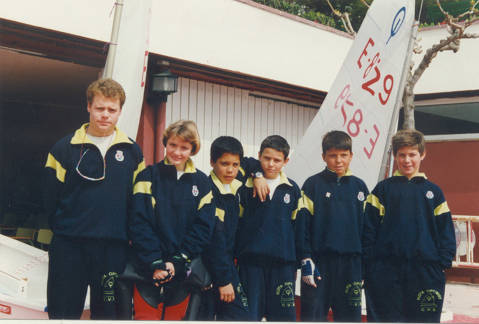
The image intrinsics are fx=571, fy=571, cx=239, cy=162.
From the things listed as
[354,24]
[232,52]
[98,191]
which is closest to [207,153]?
[232,52]

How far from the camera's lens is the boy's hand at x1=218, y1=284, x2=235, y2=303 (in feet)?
9.78

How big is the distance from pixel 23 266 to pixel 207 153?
3.33 metres

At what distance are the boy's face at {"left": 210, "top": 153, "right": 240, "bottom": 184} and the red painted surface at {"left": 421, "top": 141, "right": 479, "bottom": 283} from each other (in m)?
5.89

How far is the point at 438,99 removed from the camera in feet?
28.2

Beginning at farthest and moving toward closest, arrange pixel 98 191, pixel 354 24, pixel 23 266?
pixel 354 24 → pixel 23 266 → pixel 98 191

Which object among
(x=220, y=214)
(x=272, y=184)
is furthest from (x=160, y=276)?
(x=272, y=184)

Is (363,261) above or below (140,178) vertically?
below

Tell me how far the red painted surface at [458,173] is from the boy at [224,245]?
19.2ft

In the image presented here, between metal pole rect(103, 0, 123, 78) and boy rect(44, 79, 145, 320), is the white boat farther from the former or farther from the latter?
metal pole rect(103, 0, 123, 78)

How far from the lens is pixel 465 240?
755 centimetres

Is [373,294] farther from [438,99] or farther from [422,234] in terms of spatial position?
[438,99]

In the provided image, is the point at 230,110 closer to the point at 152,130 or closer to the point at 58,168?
the point at 152,130

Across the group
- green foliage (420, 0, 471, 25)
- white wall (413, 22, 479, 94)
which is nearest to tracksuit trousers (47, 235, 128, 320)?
white wall (413, 22, 479, 94)

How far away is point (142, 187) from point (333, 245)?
1178 mm
